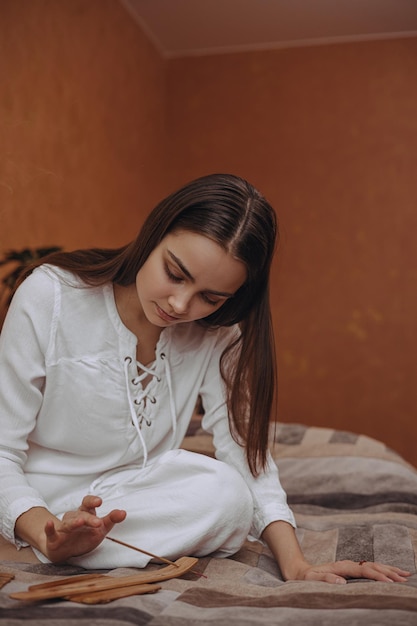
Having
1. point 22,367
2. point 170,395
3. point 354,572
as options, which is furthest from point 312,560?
point 22,367

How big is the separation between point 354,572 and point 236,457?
366mm

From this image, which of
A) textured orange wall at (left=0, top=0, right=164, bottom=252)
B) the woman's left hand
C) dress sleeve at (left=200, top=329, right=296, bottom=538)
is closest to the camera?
the woman's left hand

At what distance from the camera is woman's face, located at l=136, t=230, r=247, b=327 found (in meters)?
1.30

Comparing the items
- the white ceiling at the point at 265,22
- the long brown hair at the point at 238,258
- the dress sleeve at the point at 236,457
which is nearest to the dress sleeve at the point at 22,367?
the long brown hair at the point at 238,258

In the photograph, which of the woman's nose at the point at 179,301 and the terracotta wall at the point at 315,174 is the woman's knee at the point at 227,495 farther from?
the terracotta wall at the point at 315,174

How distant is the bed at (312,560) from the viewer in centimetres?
94

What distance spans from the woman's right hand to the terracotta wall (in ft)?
8.35

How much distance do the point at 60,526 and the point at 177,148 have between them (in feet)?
11.3

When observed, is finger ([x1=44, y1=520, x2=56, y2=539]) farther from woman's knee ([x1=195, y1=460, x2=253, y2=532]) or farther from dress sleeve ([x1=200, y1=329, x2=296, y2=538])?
dress sleeve ([x1=200, y1=329, x2=296, y2=538])

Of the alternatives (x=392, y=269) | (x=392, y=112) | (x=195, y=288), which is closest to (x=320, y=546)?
(x=195, y=288)

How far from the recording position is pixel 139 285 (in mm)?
1389

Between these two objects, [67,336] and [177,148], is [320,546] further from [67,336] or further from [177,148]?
[177,148]

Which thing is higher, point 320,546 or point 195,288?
point 195,288

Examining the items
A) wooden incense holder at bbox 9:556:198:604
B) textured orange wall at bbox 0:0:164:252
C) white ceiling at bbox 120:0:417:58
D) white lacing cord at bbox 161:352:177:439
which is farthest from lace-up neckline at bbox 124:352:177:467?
white ceiling at bbox 120:0:417:58
